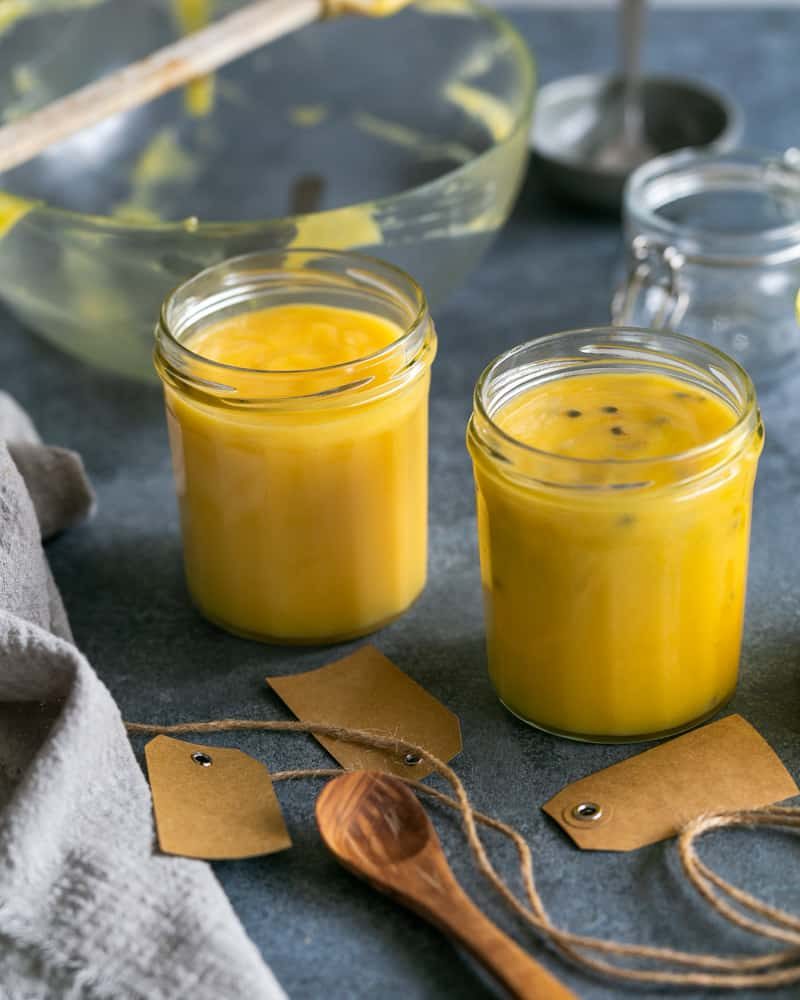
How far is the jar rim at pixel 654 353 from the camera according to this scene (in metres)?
0.88

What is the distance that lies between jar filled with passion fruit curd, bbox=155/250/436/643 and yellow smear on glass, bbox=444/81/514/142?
471 mm

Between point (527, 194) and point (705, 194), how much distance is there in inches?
9.3

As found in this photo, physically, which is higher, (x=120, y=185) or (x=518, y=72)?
(x=518, y=72)

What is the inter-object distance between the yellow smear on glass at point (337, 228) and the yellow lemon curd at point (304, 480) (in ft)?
0.35

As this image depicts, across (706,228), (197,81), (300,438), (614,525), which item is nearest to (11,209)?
(300,438)

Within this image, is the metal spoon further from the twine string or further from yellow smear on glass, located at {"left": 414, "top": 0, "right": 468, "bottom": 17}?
the twine string

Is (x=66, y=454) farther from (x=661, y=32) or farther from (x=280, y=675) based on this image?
(x=661, y=32)

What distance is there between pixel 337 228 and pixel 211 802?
492 mm

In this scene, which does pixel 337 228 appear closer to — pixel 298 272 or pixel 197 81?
pixel 298 272

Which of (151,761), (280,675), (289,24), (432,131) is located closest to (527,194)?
(432,131)

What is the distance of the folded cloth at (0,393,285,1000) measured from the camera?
796mm

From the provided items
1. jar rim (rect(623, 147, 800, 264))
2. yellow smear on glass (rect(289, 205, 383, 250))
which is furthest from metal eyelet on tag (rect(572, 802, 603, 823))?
jar rim (rect(623, 147, 800, 264))

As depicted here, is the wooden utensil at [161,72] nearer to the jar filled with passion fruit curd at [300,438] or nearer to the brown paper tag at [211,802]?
the jar filled with passion fruit curd at [300,438]

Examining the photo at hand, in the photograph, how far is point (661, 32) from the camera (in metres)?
1.97
